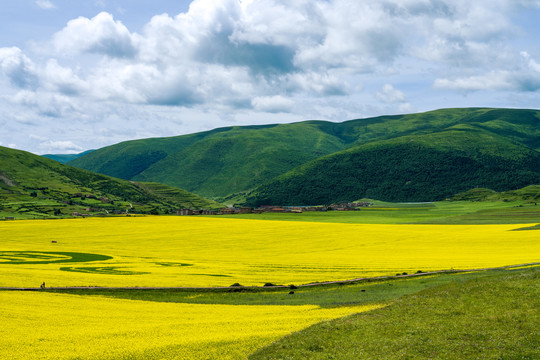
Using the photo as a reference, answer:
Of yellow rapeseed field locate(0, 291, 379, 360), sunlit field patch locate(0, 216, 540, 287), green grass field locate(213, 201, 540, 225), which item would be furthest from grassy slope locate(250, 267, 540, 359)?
green grass field locate(213, 201, 540, 225)

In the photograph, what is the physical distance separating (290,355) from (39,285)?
29.4 metres

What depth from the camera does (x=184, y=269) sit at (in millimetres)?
52938

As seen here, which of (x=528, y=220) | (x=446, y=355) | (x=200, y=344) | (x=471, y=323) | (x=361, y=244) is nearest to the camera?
(x=446, y=355)

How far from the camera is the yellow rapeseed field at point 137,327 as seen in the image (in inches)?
794

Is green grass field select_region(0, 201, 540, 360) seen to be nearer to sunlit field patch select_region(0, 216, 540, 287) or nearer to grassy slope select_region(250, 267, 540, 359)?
grassy slope select_region(250, 267, 540, 359)

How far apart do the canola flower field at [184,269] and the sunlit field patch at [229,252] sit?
0.65 feet

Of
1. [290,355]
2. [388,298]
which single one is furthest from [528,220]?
[290,355]

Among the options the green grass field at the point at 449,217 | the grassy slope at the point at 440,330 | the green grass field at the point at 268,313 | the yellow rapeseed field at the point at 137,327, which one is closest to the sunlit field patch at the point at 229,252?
the green grass field at the point at 268,313

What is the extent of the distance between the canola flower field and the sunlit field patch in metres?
0.20

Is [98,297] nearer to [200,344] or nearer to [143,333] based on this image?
[143,333]

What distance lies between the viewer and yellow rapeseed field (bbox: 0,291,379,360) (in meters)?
20.2

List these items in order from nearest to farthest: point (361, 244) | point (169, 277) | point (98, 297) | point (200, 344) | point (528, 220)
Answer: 1. point (200, 344)
2. point (98, 297)
3. point (169, 277)
4. point (361, 244)
5. point (528, 220)

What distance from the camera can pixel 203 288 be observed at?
4072 centimetres

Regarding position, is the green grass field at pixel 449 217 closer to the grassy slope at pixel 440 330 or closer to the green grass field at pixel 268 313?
the green grass field at pixel 268 313
